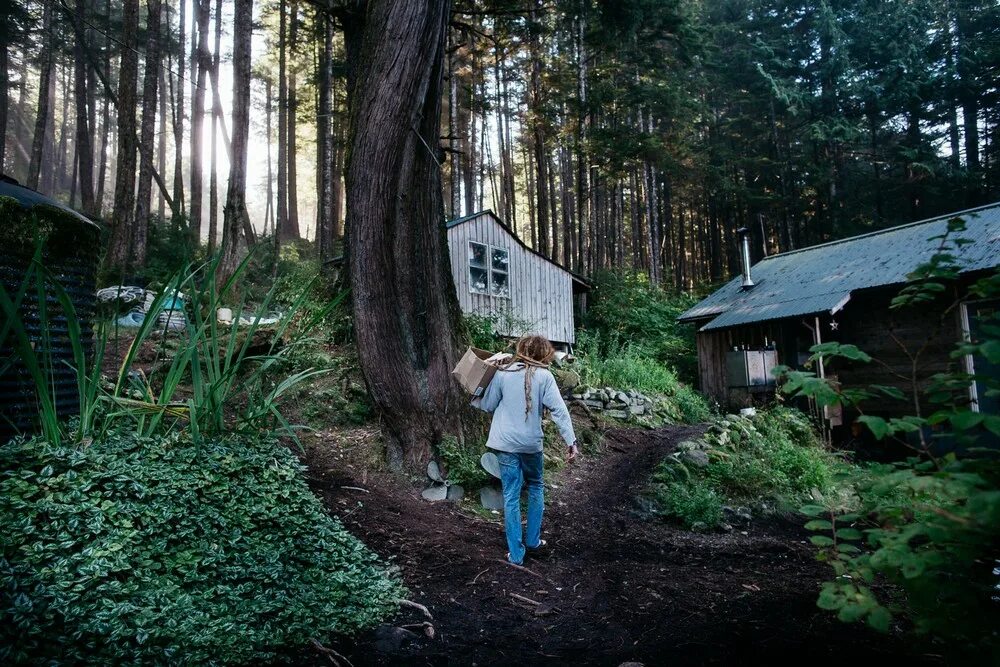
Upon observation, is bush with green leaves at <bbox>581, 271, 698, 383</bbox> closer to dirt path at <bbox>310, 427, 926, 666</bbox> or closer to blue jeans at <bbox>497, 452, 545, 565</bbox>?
dirt path at <bbox>310, 427, 926, 666</bbox>

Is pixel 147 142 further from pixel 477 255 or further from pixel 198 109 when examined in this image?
pixel 477 255

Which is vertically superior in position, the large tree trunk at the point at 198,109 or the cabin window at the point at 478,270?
the large tree trunk at the point at 198,109

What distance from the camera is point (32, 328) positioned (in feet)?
11.7

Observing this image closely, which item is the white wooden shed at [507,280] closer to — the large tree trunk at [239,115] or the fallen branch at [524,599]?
the large tree trunk at [239,115]

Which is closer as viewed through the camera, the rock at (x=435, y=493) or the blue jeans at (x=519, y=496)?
the blue jeans at (x=519, y=496)

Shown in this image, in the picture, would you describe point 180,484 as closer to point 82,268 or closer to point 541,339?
point 82,268

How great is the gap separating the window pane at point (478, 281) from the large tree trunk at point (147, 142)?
8.79m

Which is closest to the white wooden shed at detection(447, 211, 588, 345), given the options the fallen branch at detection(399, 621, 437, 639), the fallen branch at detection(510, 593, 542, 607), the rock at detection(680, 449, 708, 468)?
the rock at detection(680, 449, 708, 468)

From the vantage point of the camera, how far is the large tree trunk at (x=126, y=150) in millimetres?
13180

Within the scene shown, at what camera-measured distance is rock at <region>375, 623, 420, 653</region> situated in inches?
117

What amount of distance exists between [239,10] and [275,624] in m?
13.7

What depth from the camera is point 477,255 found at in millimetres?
15641

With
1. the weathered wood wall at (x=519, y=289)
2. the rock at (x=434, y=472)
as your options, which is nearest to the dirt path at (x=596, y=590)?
the rock at (x=434, y=472)

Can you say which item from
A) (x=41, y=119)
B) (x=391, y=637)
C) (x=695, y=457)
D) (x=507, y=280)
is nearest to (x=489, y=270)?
(x=507, y=280)
